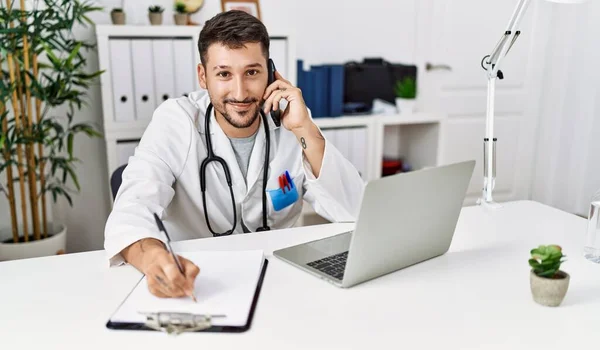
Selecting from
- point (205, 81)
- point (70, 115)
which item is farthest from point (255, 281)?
point (70, 115)

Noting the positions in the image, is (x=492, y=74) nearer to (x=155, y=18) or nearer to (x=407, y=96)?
(x=155, y=18)

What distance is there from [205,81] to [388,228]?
2.79ft

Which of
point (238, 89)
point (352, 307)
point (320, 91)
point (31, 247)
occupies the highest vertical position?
point (238, 89)

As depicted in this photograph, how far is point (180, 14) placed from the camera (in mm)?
2945

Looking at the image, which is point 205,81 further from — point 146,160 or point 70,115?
point 70,115

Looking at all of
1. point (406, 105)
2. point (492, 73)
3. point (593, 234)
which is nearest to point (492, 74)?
point (492, 73)

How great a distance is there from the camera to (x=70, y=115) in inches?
113

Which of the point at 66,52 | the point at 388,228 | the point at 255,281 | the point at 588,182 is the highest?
the point at 66,52

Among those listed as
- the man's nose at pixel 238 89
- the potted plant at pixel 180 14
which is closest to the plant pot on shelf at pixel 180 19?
the potted plant at pixel 180 14

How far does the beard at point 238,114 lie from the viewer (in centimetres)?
168

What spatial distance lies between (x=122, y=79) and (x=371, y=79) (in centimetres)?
155

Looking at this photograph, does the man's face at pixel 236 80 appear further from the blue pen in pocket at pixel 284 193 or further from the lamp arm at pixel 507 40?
the lamp arm at pixel 507 40

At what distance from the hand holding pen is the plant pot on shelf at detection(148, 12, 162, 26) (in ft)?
6.71

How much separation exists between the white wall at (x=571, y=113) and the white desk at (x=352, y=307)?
274 cm
